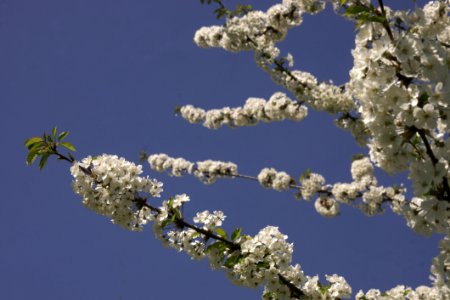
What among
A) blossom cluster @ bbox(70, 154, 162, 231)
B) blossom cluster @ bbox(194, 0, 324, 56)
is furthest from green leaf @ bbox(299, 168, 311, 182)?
blossom cluster @ bbox(70, 154, 162, 231)

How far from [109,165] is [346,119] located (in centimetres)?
545

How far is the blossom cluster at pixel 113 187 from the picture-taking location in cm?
504

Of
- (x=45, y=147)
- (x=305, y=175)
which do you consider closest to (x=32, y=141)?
(x=45, y=147)

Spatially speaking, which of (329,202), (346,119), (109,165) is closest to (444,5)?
(346,119)

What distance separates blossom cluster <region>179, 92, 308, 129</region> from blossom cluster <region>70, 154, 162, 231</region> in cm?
612

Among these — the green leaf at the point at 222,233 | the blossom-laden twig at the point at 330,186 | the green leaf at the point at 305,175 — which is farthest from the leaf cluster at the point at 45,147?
the green leaf at the point at 305,175

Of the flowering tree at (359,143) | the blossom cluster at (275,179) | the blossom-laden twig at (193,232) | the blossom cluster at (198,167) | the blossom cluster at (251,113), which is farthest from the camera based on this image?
the blossom cluster at (198,167)

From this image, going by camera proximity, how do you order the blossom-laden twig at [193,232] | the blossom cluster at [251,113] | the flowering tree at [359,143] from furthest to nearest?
the blossom cluster at [251,113] → the blossom-laden twig at [193,232] → the flowering tree at [359,143]

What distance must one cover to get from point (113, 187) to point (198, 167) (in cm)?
1021

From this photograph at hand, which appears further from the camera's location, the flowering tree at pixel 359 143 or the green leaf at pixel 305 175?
the green leaf at pixel 305 175

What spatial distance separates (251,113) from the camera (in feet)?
41.4

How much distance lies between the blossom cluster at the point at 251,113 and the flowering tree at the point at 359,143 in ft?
0.65

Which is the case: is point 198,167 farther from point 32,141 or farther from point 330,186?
point 32,141

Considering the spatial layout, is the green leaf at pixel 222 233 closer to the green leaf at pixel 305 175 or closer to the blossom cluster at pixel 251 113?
the blossom cluster at pixel 251 113
